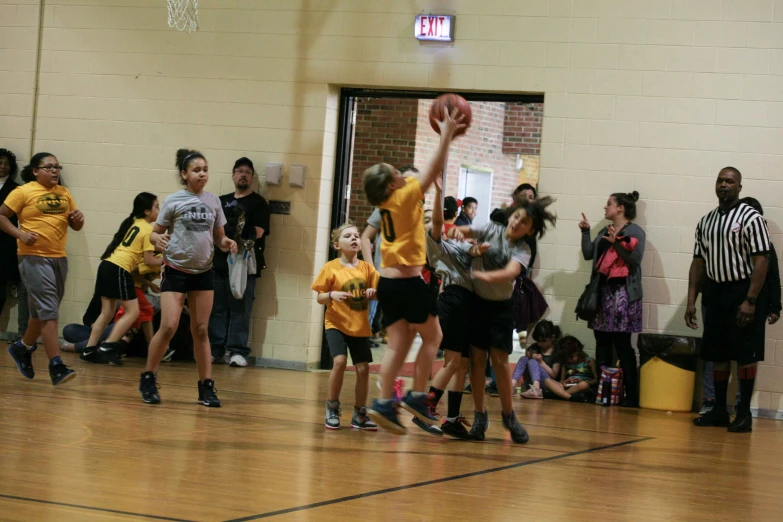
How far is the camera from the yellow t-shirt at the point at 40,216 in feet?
22.1

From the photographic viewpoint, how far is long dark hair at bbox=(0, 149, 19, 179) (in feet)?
32.6

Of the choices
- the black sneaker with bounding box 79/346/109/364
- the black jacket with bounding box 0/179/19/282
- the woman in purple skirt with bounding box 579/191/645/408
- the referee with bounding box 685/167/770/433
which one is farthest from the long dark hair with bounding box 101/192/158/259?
the referee with bounding box 685/167/770/433

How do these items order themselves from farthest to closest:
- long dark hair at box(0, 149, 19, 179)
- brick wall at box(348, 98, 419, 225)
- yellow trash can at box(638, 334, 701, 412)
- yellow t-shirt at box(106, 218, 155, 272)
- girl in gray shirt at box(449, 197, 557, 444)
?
brick wall at box(348, 98, 419, 225) < long dark hair at box(0, 149, 19, 179) < yellow t-shirt at box(106, 218, 155, 272) < yellow trash can at box(638, 334, 701, 412) < girl in gray shirt at box(449, 197, 557, 444)

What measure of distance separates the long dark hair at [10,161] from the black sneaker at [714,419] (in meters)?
6.95

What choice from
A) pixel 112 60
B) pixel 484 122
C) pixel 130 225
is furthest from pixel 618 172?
pixel 484 122

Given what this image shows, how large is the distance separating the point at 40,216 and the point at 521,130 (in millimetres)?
12663

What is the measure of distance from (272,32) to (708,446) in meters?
5.67

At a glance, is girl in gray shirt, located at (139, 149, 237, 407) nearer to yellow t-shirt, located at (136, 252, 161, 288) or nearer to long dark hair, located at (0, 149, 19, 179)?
yellow t-shirt, located at (136, 252, 161, 288)

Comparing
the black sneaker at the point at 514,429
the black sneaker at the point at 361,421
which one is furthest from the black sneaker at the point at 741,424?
the black sneaker at the point at 361,421

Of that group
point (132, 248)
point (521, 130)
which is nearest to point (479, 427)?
point (132, 248)

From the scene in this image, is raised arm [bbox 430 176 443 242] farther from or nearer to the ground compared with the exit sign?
nearer to the ground

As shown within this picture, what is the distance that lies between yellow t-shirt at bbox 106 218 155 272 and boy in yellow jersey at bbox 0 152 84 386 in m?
1.96

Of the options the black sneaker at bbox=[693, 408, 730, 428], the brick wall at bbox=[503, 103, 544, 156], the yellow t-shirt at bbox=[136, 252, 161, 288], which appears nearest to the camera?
the black sneaker at bbox=[693, 408, 730, 428]

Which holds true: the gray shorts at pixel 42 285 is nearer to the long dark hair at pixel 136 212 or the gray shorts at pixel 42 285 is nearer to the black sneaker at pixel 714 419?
the long dark hair at pixel 136 212
